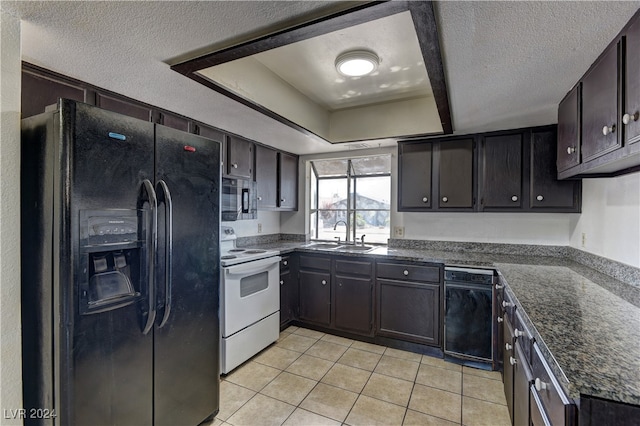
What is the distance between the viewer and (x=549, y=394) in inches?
39.6

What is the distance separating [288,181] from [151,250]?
2.54 metres

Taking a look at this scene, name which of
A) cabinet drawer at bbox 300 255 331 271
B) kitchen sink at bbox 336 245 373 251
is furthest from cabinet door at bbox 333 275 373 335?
kitchen sink at bbox 336 245 373 251

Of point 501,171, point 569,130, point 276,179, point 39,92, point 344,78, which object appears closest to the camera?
point 39,92

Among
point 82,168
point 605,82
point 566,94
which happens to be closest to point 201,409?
point 82,168

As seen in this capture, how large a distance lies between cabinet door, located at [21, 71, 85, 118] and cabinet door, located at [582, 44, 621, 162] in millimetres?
2880

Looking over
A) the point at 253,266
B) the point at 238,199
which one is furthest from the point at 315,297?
the point at 238,199

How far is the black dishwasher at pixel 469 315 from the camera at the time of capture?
2.54 m

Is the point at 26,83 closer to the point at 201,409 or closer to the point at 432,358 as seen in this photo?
the point at 201,409

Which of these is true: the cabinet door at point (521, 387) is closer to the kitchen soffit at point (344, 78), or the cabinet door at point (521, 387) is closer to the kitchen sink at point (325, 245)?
the kitchen soffit at point (344, 78)

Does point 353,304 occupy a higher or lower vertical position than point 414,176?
lower

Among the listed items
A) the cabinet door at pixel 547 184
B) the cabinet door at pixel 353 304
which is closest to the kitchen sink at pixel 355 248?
the cabinet door at pixel 353 304

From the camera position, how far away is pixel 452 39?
1.40m

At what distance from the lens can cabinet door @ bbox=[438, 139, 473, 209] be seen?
3.02m

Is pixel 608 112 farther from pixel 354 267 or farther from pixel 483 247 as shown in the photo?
pixel 354 267
